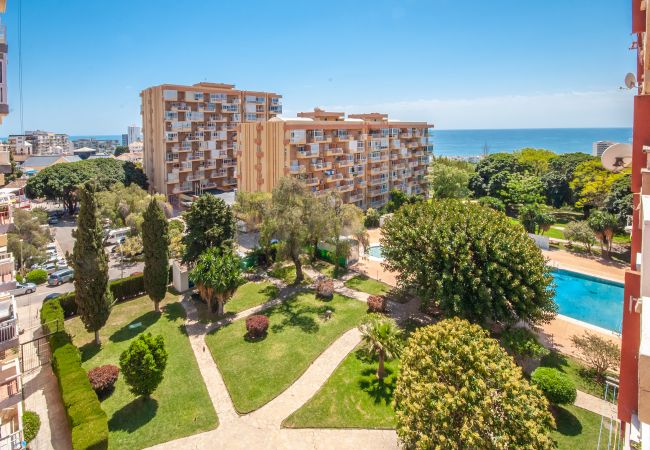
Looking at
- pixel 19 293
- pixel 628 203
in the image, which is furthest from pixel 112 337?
pixel 628 203

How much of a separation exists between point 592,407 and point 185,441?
18.6m

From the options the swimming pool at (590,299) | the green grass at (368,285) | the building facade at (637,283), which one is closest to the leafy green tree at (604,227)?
the swimming pool at (590,299)

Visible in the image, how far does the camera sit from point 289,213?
95.7 ft

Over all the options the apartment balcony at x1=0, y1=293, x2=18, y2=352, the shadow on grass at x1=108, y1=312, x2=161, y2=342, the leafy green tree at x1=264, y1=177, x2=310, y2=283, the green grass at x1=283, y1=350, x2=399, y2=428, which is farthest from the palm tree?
the apartment balcony at x1=0, y1=293, x2=18, y2=352

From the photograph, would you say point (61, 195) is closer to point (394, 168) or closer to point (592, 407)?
A: point (394, 168)

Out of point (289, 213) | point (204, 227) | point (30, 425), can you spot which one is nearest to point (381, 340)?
point (289, 213)

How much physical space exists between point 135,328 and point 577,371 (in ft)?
87.3

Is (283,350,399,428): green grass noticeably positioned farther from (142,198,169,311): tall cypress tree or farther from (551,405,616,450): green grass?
(142,198,169,311): tall cypress tree

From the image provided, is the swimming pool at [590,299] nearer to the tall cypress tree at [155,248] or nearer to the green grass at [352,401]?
the green grass at [352,401]

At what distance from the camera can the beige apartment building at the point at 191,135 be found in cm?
5928

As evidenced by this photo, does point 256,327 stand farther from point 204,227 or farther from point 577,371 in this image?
point 577,371

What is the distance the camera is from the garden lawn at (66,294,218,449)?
16938 mm

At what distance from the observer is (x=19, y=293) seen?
31.9 metres

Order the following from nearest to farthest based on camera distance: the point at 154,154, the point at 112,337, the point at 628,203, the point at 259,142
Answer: the point at 112,337 < the point at 628,203 < the point at 259,142 < the point at 154,154
